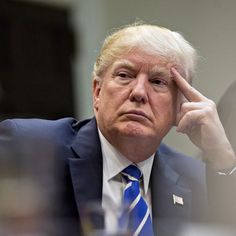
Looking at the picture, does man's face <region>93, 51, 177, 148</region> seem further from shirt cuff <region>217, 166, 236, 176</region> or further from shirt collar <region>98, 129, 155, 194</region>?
shirt cuff <region>217, 166, 236, 176</region>

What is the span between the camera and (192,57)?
1764 millimetres

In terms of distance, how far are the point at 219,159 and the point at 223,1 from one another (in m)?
0.49

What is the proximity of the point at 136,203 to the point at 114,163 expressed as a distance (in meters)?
0.20

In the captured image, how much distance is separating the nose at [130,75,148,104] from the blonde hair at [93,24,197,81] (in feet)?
0.26

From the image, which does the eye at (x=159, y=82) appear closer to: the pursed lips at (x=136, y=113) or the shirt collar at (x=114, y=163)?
the pursed lips at (x=136, y=113)

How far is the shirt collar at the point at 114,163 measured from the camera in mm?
1573

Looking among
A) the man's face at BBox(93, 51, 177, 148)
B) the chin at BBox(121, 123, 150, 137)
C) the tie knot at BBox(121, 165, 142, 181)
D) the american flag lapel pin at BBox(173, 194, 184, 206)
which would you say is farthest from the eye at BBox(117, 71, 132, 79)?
the american flag lapel pin at BBox(173, 194, 184, 206)

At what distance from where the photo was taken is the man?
1.54 metres

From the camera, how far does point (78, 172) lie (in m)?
1.52

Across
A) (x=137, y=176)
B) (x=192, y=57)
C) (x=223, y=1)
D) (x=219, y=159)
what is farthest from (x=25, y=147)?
(x=223, y=1)

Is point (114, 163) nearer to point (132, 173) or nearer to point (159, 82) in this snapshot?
point (132, 173)

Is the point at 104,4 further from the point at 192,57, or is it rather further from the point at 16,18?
Result: the point at 16,18

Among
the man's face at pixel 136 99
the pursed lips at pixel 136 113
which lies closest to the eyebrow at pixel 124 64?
the man's face at pixel 136 99

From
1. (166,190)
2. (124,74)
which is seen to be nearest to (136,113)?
(124,74)
